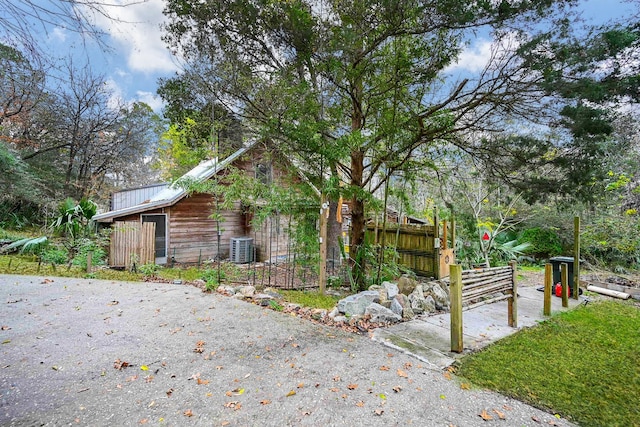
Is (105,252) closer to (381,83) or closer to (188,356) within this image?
(188,356)

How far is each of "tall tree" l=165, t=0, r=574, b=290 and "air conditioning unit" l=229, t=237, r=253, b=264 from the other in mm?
5554

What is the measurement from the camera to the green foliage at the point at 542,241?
11.7 meters

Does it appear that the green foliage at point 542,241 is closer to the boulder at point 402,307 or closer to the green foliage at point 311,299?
the boulder at point 402,307

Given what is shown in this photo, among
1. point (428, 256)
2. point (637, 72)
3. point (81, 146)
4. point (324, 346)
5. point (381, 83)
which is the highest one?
point (81, 146)

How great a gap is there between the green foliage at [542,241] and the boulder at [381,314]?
971 cm

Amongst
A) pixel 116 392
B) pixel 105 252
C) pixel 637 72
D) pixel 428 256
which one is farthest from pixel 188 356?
pixel 105 252

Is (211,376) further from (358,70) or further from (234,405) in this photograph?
(358,70)

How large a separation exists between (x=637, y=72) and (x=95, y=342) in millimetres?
7159

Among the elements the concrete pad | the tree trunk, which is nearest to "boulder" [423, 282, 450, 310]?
the concrete pad

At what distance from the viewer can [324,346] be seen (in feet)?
12.0

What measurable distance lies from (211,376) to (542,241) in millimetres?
13508

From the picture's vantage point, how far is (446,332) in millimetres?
4227

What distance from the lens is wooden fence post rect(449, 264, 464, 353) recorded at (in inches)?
141

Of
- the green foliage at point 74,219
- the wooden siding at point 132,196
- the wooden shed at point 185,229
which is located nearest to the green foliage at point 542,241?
the wooden shed at point 185,229
